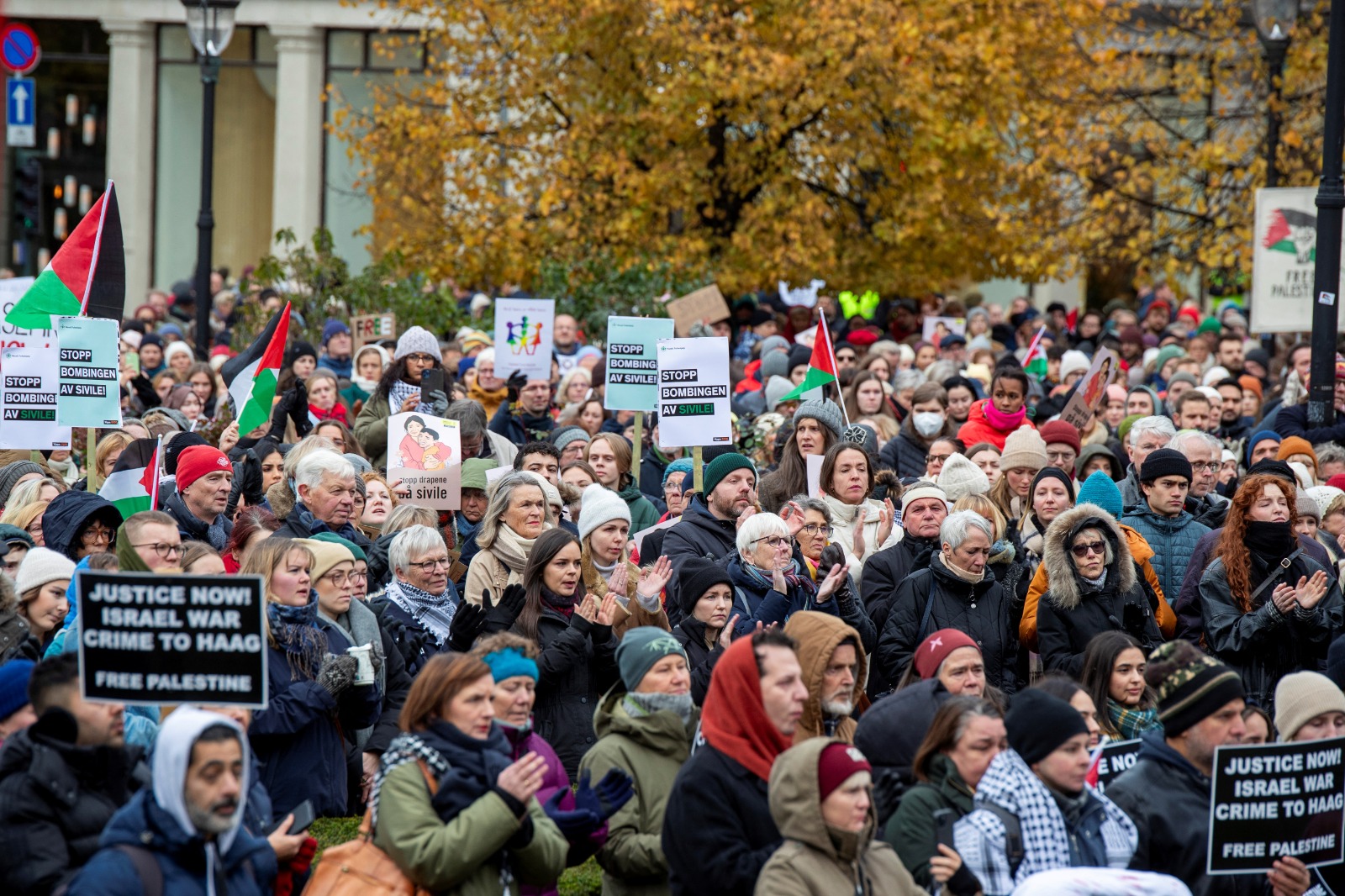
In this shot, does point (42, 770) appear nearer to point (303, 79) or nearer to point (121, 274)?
point (121, 274)

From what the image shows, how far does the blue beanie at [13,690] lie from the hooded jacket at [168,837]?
835 millimetres

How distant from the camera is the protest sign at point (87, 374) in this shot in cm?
977

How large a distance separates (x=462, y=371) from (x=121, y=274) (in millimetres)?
4841

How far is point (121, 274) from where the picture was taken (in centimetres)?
1069

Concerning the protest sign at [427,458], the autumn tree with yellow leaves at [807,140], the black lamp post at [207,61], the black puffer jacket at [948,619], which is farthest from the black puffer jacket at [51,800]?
the autumn tree with yellow leaves at [807,140]

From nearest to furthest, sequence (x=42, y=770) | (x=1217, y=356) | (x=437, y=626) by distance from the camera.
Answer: (x=42, y=770), (x=437, y=626), (x=1217, y=356)

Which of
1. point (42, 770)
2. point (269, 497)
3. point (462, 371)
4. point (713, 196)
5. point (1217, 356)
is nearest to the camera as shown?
point (42, 770)

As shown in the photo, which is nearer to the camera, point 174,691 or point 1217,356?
point 174,691

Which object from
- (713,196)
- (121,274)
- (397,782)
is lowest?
(397,782)

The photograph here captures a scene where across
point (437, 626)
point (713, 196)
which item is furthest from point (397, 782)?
point (713, 196)

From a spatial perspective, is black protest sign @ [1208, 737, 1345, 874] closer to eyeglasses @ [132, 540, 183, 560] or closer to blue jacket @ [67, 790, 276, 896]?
blue jacket @ [67, 790, 276, 896]

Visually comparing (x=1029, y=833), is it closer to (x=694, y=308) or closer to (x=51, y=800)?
(x=51, y=800)

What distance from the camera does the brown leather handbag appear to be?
5309 millimetres

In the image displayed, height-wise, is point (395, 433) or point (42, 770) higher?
point (395, 433)
